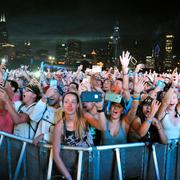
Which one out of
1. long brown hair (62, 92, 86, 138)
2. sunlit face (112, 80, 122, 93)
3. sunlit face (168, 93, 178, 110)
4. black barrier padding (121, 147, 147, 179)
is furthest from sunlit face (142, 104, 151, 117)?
sunlit face (112, 80, 122, 93)

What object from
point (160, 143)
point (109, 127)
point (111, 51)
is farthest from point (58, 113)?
point (111, 51)

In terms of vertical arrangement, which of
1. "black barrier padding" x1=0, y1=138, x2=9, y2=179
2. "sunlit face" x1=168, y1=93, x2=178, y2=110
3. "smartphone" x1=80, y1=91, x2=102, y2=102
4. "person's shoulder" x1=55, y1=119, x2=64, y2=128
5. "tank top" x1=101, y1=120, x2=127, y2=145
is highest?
"smartphone" x1=80, y1=91, x2=102, y2=102

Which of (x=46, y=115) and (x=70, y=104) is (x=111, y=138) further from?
(x=46, y=115)

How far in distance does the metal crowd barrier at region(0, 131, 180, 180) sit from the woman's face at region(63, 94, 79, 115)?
0.59 meters

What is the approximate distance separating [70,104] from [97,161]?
906 mm

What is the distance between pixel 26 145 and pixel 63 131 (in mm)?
557

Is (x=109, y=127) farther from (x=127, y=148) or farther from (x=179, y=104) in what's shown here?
(x=179, y=104)

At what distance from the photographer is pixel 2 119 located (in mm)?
5832

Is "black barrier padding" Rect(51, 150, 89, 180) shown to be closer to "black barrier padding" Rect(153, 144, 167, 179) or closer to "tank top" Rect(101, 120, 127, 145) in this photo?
"tank top" Rect(101, 120, 127, 145)

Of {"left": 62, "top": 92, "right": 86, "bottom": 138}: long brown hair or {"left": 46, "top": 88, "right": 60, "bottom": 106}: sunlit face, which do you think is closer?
{"left": 62, "top": 92, "right": 86, "bottom": 138}: long brown hair

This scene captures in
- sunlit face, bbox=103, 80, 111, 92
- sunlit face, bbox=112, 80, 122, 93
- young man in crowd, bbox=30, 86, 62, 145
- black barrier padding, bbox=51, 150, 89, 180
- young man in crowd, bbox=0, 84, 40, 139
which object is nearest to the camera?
black barrier padding, bbox=51, 150, 89, 180

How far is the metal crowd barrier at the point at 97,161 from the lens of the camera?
4.47 m

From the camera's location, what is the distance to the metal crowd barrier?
4.47 meters

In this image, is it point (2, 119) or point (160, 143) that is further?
point (2, 119)
